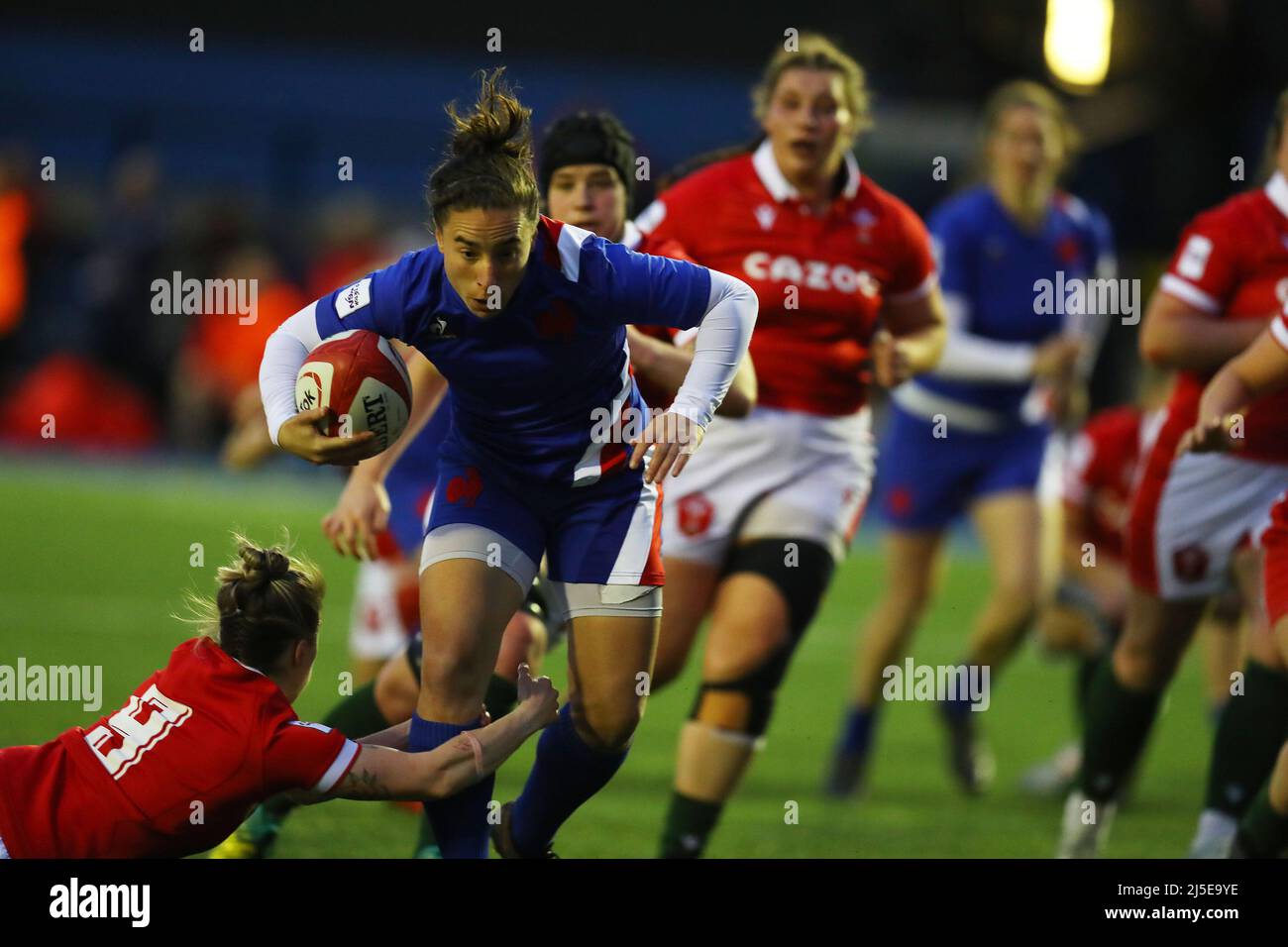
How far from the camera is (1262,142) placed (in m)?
12.3

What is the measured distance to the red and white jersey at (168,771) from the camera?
3977mm

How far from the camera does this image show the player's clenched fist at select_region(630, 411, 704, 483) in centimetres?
411

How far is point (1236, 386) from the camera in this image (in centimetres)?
469

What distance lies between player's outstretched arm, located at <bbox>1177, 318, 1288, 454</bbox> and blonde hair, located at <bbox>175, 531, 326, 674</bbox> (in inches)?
87.3

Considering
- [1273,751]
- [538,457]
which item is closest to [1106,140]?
[1273,751]

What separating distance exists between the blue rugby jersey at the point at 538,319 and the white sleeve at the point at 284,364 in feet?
0.12

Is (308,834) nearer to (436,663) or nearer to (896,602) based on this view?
(436,663)

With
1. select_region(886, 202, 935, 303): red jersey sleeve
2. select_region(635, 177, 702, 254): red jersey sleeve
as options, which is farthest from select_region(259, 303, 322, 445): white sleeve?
select_region(886, 202, 935, 303): red jersey sleeve

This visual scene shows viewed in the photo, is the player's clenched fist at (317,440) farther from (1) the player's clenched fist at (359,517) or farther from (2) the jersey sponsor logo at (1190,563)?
(2) the jersey sponsor logo at (1190,563)

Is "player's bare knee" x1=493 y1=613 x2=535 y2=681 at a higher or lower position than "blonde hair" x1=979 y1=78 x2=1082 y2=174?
lower

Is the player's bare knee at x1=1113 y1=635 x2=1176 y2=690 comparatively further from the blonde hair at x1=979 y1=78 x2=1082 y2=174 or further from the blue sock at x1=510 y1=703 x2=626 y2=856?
the blonde hair at x1=979 y1=78 x2=1082 y2=174
